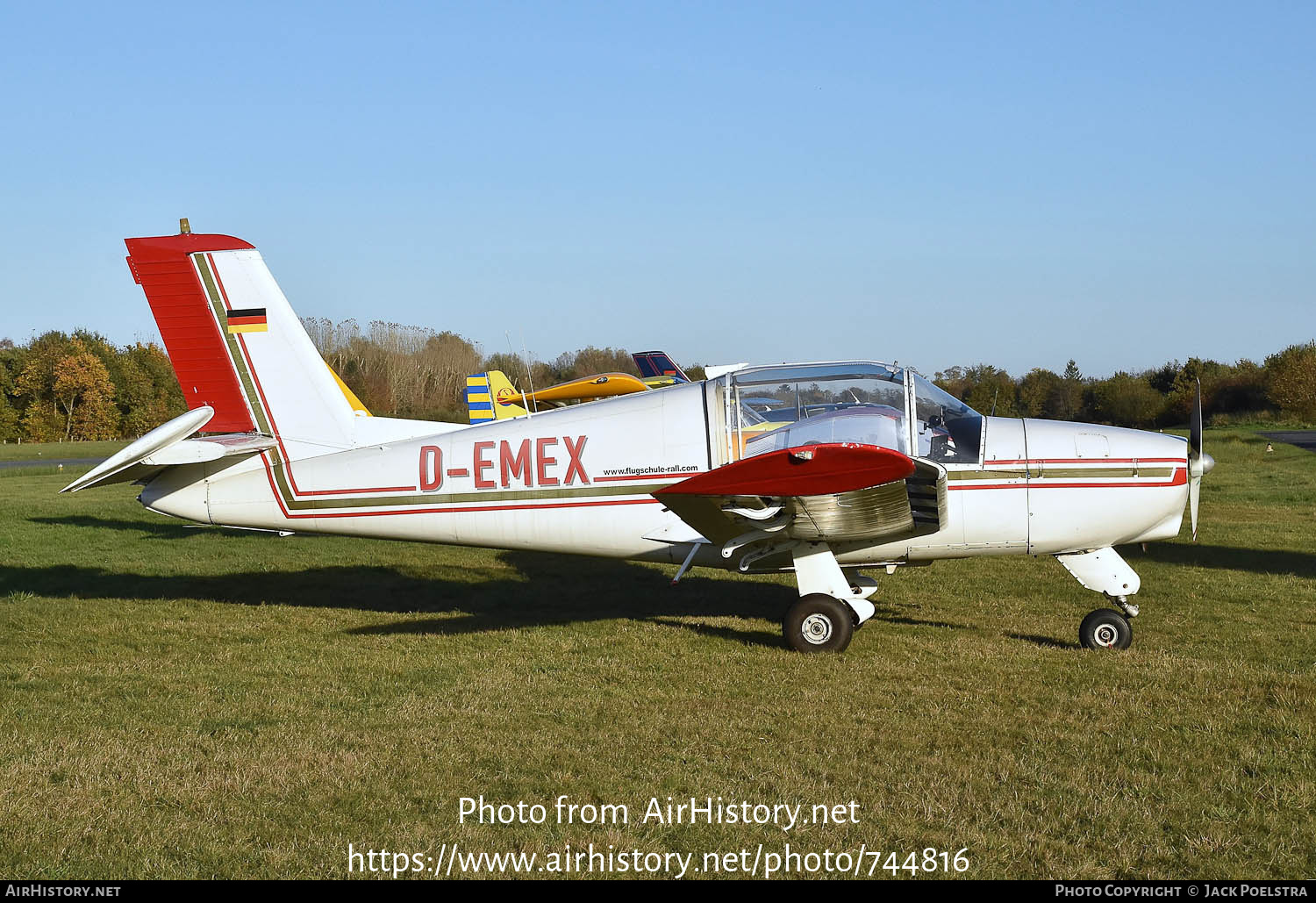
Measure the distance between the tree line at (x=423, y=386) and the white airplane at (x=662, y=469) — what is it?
28.9 metres

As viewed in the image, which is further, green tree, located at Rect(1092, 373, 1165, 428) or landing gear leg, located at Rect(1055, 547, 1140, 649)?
green tree, located at Rect(1092, 373, 1165, 428)

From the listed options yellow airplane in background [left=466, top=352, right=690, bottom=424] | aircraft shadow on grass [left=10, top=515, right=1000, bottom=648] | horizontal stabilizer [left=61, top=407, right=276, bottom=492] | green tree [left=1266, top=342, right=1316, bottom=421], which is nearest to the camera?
horizontal stabilizer [left=61, top=407, right=276, bottom=492]

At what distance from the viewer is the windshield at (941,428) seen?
7.79 m

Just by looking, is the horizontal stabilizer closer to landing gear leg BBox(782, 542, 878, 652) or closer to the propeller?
landing gear leg BBox(782, 542, 878, 652)

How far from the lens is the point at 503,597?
1063 centimetres

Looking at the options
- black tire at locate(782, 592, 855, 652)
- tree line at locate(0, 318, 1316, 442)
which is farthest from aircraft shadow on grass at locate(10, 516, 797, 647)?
tree line at locate(0, 318, 1316, 442)

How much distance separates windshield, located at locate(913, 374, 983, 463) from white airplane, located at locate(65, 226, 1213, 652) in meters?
0.02

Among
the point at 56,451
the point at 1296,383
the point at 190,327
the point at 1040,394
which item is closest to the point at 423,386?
the point at 56,451

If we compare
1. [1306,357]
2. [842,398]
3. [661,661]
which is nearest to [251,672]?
[661,661]

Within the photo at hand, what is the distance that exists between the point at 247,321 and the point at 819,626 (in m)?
5.59

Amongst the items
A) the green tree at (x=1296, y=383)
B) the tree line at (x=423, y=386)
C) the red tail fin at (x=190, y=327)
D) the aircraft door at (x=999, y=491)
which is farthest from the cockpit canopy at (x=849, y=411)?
the green tree at (x=1296, y=383)

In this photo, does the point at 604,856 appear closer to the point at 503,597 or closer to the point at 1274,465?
the point at 503,597

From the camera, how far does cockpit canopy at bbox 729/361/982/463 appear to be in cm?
766

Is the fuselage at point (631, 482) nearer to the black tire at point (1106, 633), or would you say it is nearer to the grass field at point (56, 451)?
the black tire at point (1106, 633)
